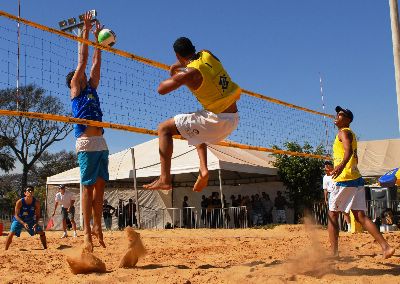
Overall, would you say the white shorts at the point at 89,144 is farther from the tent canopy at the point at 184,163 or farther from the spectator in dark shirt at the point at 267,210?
the spectator in dark shirt at the point at 267,210

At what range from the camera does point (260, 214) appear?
581 inches

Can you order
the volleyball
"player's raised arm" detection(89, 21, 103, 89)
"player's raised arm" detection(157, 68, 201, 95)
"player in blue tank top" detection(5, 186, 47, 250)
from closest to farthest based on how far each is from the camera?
1. "player's raised arm" detection(157, 68, 201, 95)
2. "player's raised arm" detection(89, 21, 103, 89)
3. the volleyball
4. "player in blue tank top" detection(5, 186, 47, 250)

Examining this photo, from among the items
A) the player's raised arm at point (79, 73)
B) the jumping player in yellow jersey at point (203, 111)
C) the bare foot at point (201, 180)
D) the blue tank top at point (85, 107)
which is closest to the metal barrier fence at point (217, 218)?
the blue tank top at point (85, 107)

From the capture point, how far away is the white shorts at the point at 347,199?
15.3ft

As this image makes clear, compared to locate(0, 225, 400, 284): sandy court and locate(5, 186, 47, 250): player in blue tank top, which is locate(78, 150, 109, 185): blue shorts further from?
locate(5, 186, 47, 250): player in blue tank top

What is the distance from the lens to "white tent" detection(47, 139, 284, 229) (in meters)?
14.3

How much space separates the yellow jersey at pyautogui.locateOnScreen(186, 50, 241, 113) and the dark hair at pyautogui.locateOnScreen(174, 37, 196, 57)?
82 mm

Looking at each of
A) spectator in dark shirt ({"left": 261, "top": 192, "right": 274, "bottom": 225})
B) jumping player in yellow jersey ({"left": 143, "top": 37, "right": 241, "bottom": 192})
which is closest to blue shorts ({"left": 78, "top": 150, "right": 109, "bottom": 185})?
jumping player in yellow jersey ({"left": 143, "top": 37, "right": 241, "bottom": 192})

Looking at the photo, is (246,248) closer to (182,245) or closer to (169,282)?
(182,245)

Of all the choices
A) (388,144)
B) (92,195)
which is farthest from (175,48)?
(388,144)

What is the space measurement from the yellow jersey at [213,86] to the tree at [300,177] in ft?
40.7

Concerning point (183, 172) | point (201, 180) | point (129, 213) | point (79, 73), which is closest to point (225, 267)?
point (201, 180)

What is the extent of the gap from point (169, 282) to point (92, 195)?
1.75 metres

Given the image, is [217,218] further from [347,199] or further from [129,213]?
[347,199]
